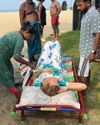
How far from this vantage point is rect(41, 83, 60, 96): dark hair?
15.5 ft

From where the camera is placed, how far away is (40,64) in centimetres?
610

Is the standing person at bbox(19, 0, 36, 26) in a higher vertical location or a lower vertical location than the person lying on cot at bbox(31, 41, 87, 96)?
higher

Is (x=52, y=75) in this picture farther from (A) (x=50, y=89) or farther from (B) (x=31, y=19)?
(B) (x=31, y=19)

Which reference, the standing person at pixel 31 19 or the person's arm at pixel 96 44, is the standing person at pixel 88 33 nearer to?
the person's arm at pixel 96 44

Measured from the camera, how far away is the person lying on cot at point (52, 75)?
478 cm

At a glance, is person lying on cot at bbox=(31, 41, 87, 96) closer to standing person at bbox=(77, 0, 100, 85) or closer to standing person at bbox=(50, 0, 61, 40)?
standing person at bbox=(77, 0, 100, 85)

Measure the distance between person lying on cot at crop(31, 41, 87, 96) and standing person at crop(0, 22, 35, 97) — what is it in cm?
37

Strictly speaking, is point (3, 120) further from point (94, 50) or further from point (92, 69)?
point (92, 69)

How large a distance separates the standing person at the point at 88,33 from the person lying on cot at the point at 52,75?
0.45m

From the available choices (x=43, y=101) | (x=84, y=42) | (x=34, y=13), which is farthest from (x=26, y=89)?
(x=34, y=13)

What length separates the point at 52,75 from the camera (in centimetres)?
522

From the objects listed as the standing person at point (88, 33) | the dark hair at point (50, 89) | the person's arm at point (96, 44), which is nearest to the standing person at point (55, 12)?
the standing person at point (88, 33)

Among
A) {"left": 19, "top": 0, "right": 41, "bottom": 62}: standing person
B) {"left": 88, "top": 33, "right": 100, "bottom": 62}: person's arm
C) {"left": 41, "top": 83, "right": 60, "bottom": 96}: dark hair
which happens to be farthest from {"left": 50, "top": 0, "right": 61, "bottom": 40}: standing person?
{"left": 41, "top": 83, "right": 60, "bottom": 96}: dark hair

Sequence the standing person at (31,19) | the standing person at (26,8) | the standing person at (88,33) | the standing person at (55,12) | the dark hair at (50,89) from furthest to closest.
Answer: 1. the standing person at (55,12)
2. the standing person at (26,8)
3. the standing person at (31,19)
4. the standing person at (88,33)
5. the dark hair at (50,89)
